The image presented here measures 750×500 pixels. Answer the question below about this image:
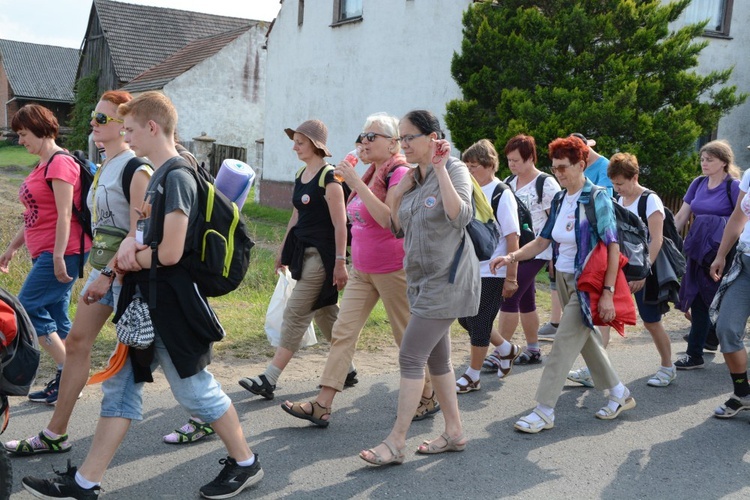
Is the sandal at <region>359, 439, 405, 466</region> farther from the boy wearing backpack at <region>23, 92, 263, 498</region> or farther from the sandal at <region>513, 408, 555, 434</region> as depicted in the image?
the sandal at <region>513, 408, 555, 434</region>

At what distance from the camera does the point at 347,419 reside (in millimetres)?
5188

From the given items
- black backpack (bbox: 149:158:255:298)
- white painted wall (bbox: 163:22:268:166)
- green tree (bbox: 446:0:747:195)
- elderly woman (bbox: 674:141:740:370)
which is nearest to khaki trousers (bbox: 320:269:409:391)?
black backpack (bbox: 149:158:255:298)

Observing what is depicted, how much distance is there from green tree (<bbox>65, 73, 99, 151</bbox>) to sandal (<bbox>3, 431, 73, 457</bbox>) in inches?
1276

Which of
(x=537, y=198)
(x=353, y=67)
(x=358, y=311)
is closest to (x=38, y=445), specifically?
(x=358, y=311)

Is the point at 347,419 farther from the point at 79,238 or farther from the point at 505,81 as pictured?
the point at 505,81

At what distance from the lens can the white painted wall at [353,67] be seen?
1575 centimetres

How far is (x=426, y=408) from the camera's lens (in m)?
5.25

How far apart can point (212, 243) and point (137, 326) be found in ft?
1.65

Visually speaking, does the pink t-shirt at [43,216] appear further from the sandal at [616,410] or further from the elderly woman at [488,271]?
the sandal at [616,410]

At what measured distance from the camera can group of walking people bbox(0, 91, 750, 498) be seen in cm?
368

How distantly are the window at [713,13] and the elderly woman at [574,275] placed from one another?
12.9 m

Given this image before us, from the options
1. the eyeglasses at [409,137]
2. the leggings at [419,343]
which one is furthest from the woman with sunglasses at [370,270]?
the leggings at [419,343]

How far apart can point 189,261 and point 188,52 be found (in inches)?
1187

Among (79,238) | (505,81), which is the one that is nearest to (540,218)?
(79,238)
